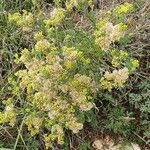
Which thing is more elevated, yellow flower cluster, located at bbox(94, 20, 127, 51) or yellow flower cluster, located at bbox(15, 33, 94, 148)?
yellow flower cluster, located at bbox(94, 20, 127, 51)

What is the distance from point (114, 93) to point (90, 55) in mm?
433

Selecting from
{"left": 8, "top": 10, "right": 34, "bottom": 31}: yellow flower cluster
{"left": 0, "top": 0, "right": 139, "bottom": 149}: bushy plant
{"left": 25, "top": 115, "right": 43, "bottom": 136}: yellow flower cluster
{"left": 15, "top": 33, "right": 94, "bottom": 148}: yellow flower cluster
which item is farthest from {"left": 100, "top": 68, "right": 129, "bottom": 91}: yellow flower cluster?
{"left": 8, "top": 10, "right": 34, "bottom": 31}: yellow flower cluster

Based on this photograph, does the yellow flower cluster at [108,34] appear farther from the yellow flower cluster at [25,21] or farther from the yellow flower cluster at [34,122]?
the yellow flower cluster at [34,122]

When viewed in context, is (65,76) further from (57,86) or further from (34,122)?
(34,122)

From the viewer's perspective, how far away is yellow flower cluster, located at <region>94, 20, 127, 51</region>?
2379mm

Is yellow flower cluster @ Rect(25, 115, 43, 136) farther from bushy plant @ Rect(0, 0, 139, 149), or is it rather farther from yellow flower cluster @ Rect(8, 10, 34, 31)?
yellow flower cluster @ Rect(8, 10, 34, 31)

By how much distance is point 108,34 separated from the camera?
95.3 inches

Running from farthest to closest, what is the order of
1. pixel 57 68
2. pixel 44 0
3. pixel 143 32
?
pixel 44 0 → pixel 143 32 → pixel 57 68

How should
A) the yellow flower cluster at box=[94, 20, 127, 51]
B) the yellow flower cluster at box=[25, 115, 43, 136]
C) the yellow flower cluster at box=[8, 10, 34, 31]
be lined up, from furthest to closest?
the yellow flower cluster at box=[8, 10, 34, 31] → the yellow flower cluster at box=[25, 115, 43, 136] → the yellow flower cluster at box=[94, 20, 127, 51]

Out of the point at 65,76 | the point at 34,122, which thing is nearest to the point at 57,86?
the point at 65,76

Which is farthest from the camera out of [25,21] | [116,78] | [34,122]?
[25,21]

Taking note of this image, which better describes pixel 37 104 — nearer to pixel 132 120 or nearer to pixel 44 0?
pixel 132 120

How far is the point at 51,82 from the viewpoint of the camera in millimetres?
2406

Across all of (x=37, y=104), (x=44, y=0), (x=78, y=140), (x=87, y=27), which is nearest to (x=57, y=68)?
(x=37, y=104)
